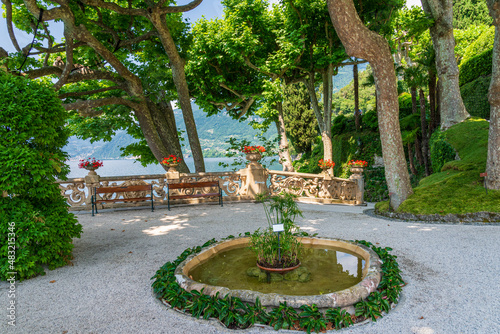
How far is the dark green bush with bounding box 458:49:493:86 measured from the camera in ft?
51.0

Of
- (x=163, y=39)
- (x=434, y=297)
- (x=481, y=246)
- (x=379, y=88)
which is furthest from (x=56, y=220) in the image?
(x=163, y=39)

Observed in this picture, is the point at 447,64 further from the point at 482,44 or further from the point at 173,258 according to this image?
the point at 173,258

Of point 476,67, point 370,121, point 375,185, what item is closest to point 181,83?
point 375,185

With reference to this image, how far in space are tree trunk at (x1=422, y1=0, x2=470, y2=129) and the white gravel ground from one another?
7.63 m

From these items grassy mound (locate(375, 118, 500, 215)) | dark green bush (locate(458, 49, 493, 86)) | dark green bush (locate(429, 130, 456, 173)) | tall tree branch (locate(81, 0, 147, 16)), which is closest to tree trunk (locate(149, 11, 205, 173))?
tall tree branch (locate(81, 0, 147, 16))

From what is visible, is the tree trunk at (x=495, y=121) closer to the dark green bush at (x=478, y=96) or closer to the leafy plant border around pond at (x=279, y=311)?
the leafy plant border around pond at (x=279, y=311)

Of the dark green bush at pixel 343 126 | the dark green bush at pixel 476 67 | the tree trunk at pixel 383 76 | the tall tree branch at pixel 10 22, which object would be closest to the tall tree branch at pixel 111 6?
the tall tree branch at pixel 10 22

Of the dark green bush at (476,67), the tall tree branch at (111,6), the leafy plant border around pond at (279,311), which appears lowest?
the leafy plant border around pond at (279,311)

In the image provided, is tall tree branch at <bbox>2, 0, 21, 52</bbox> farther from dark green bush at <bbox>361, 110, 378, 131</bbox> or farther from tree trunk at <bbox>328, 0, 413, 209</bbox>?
dark green bush at <bbox>361, 110, 378, 131</bbox>

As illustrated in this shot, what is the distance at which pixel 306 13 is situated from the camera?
1590cm

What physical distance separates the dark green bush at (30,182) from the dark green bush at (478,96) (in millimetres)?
17644

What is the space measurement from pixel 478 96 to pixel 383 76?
33.7ft

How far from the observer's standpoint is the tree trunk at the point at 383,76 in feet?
25.5

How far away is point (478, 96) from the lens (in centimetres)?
1502
